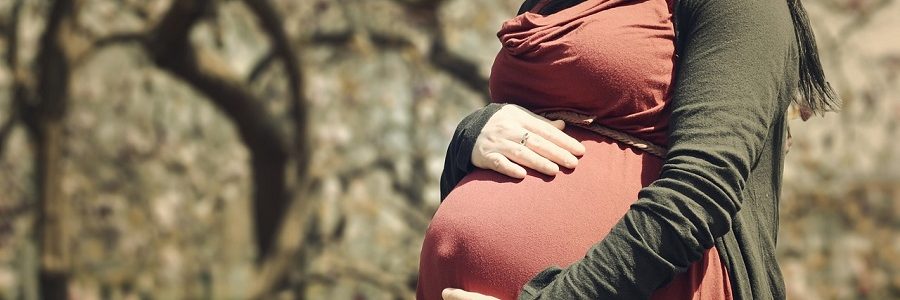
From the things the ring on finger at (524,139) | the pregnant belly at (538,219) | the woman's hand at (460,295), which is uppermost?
the ring on finger at (524,139)

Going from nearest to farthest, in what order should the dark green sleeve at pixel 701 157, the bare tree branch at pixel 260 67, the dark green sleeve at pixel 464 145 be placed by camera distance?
the dark green sleeve at pixel 701 157, the dark green sleeve at pixel 464 145, the bare tree branch at pixel 260 67

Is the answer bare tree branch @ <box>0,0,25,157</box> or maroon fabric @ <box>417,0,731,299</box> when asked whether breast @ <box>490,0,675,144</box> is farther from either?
bare tree branch @ <box>0,0,25,157</box>

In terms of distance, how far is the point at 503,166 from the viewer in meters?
1.38

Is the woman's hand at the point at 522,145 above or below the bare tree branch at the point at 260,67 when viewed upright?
above

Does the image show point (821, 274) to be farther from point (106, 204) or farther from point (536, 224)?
point (536, 224)

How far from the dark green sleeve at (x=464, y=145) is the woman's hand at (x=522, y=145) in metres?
0.01

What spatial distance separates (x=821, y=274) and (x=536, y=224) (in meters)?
4.72

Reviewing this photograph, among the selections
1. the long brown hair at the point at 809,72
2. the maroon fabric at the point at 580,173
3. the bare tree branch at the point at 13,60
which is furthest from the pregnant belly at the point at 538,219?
the bare tree branch at the point at 13,60

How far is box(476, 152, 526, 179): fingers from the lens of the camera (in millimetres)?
1366

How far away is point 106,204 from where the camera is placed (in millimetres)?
6266

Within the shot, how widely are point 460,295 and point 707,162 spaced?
11.8 inches

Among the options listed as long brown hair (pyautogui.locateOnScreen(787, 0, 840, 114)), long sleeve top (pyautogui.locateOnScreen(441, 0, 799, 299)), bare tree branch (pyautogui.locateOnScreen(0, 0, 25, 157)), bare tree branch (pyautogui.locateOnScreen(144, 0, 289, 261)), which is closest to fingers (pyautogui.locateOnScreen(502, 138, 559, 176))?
long sleeve top (pyautogui.locateOnScreen(441, 0, 799, 299))

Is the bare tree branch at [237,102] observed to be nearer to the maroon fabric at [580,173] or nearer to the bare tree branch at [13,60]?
the bare tree branch at [13,60]

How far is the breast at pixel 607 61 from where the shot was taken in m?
1.29
